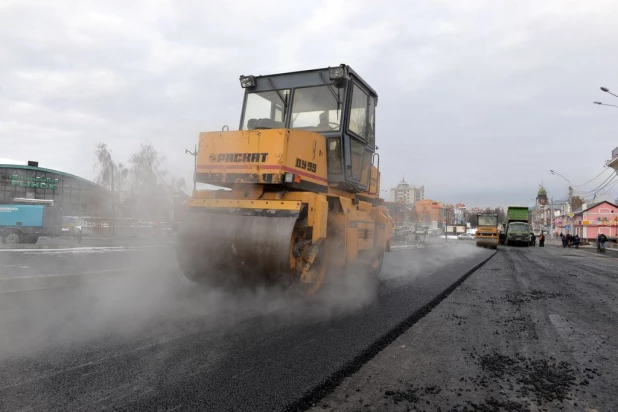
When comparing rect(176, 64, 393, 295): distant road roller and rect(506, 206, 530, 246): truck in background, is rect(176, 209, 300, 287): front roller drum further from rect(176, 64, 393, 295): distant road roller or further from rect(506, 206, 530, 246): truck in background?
rect(506, 206, 530, 246): truck in background

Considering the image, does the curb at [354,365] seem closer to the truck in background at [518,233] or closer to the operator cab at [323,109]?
the operator cab at [323,109]

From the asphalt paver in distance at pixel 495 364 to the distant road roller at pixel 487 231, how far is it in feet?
71.1

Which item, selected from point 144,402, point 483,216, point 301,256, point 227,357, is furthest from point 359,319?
point 483,216

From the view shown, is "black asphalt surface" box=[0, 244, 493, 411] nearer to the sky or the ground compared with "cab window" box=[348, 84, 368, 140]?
nearer to the ground

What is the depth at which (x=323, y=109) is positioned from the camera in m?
6.03

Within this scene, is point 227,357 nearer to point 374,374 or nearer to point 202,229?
point 374,374

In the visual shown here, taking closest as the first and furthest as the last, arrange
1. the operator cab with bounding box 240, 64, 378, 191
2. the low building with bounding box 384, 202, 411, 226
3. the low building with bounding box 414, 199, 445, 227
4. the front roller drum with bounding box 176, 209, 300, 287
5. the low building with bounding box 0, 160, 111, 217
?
the front roller drum with bounding box 176, 209, 300, 287 → the operator cab with bounding box 240, 64, 378, 191 → the low building with bounding box 0, 160, 111, 217 → the low building with bounding box 384, 202, 411, 226 → the low building with bounding box 414, 199, 445, 227

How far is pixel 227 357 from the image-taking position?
3305 mm

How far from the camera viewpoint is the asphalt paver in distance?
266 cm

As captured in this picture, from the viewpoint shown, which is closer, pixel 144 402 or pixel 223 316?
pixel 144 402

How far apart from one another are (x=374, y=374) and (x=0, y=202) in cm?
2212

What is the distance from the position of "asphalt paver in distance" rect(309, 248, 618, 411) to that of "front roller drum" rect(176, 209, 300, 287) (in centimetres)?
167

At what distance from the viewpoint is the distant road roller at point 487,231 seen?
2642 centimetres

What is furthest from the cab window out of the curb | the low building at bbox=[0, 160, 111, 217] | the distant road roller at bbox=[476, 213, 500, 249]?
the distant road roller at bbox=[476, 213, 500, 249]
